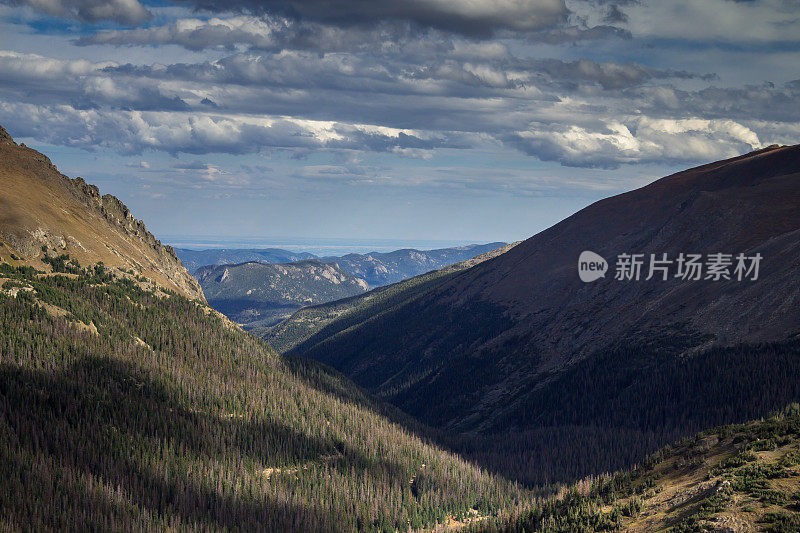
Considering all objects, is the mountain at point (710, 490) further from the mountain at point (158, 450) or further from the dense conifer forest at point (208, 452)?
the mountain at point (158, 450)

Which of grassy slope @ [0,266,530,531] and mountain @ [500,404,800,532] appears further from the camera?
grassy slope @ [0,266,530,531]

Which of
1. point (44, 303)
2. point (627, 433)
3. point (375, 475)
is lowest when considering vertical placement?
point (375, 475)

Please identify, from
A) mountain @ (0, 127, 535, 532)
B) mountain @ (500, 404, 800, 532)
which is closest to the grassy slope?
mountain @ (0, 127, 535, 532)

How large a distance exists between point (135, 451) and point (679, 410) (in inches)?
5875

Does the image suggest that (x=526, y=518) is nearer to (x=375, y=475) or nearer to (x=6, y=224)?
(x=375, y=475)

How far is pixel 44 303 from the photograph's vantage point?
587 ft

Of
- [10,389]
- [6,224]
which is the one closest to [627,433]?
[10,389]

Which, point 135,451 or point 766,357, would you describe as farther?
point 766,357

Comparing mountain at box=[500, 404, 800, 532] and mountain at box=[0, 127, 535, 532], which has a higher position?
mountain at box=[500, 404, 800, 532]

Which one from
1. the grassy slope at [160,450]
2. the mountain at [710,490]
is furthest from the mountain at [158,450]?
the mountain at [710,490]

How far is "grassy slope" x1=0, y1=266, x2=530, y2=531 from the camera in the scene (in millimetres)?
130125

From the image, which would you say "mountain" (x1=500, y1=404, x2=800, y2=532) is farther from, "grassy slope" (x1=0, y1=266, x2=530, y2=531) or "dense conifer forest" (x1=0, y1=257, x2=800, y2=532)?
"grassy slope" (x1=0, y1=266, x2=530, y2=531)

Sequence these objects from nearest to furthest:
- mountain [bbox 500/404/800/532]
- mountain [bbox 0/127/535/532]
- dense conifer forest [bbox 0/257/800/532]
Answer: mountain [bbox 500/404/800/532], dense conifer forest [bbox 0/257/800/532], mountain [bbox 0/127/535/532]

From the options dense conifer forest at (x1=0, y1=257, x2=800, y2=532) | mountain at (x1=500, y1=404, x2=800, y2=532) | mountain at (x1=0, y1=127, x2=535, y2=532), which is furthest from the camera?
mountain at (x1=0, y1=127, x2=535, y2=532)
